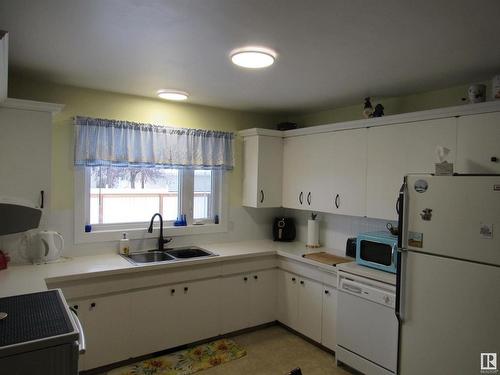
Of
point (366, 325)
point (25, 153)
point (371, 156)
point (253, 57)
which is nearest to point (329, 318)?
point (366, 325)

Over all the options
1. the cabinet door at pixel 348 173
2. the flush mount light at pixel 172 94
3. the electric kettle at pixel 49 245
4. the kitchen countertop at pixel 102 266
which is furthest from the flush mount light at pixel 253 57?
the electric kettle at pixel 49 245

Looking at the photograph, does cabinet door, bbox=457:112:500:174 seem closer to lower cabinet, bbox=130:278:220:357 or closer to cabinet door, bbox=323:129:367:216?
cabinet door, bbox=323:129:367:216

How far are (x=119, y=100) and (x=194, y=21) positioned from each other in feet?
6.04

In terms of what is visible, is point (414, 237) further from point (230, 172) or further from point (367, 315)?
point (230, 172)

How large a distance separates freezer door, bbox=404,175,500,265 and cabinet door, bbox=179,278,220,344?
1793 mm

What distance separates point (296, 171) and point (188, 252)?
1.44 meters

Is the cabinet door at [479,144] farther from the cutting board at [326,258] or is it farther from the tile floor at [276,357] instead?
the tile floor at [276,357]

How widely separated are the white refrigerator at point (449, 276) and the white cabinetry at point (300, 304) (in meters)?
0.95

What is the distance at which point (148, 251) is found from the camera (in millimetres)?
3416

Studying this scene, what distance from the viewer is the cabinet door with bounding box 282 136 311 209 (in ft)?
12.3

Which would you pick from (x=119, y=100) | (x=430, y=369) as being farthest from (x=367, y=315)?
(x=119, y=100)

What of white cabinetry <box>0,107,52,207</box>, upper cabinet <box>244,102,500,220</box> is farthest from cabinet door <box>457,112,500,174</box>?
white cabinetry <box>0,107,52,207</box>

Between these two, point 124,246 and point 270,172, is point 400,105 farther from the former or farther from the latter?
point 124,246

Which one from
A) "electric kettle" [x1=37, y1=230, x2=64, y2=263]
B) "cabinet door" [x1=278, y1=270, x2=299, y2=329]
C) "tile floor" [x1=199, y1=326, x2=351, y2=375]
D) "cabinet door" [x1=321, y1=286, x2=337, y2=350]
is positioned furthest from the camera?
"cabinet door" [x1=278, y1=270, x2=299, y2=329]
